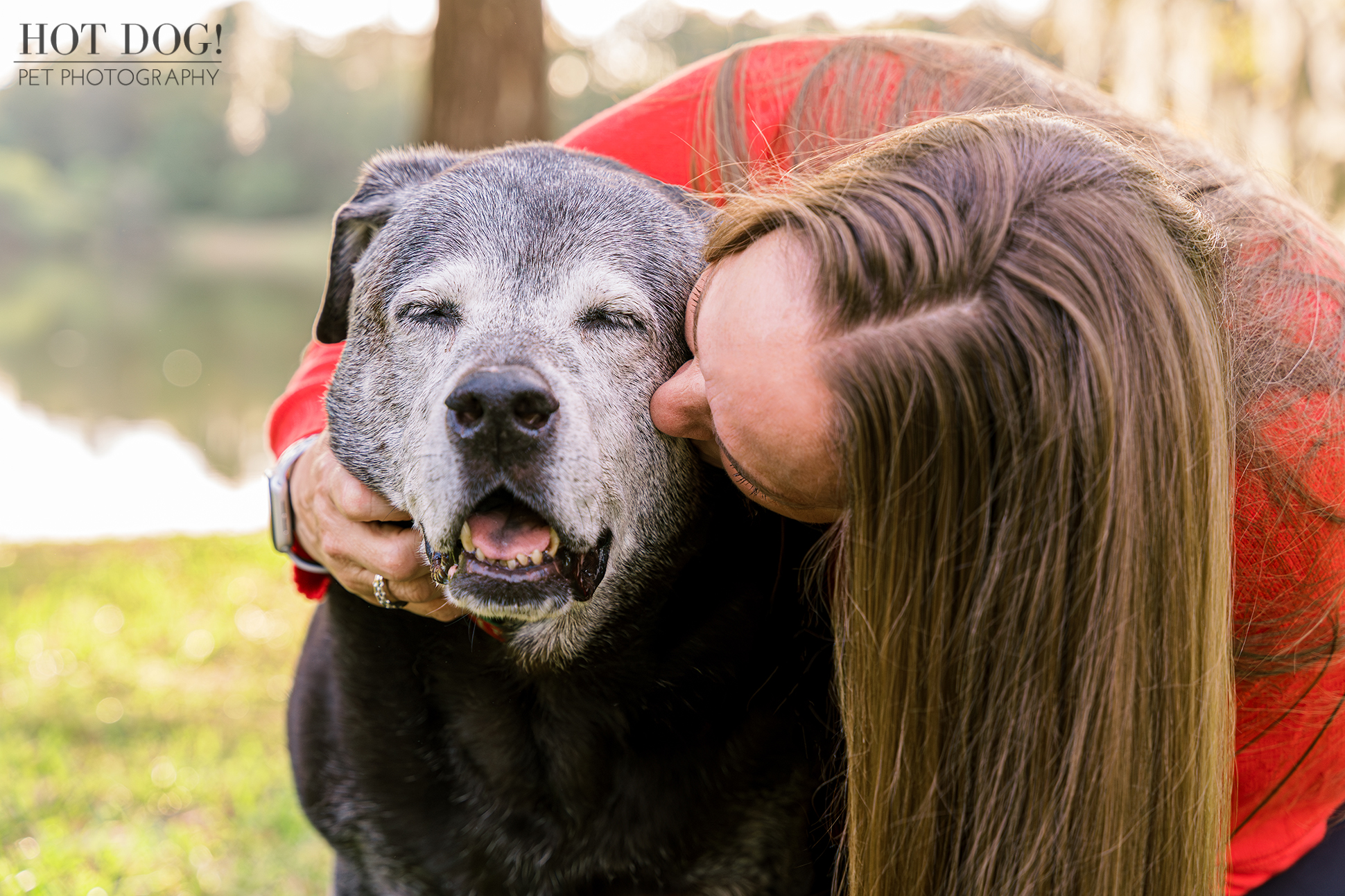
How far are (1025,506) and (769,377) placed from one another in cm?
48

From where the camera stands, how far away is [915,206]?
1.73 meters

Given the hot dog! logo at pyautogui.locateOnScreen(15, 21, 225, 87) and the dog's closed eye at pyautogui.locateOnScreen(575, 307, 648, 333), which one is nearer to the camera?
the dog's closed eye at pyautogui.locateOnScreen(575, 307, 648, 333)

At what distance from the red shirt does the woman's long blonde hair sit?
0.36 metres

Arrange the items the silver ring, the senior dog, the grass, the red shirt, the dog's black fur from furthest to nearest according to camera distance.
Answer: the grass → the dog's black fur → the silver ring → the red shirt → the senior dog

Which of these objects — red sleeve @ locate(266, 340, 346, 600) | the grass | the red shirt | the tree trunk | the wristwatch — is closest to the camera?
the red shirt

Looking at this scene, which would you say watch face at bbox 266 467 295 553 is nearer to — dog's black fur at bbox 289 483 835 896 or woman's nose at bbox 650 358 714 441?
dog's black fur at bbox 289 483 835 896

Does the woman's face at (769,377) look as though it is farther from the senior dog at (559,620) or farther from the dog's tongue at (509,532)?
→ the dog's tongue at (509,532)

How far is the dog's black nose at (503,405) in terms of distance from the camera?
176 centimetres

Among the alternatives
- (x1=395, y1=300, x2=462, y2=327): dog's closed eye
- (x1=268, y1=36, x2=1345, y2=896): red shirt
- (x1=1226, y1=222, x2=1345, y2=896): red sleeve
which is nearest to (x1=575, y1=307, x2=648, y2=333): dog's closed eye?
(x1=395, y1=300, x2=462, y2=327): dog's closed eye

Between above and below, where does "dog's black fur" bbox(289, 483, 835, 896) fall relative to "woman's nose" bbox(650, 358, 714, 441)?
below

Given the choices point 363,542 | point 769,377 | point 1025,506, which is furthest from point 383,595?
point 1025,506

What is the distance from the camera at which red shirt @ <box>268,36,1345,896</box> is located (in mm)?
2127

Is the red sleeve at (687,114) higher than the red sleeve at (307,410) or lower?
higher

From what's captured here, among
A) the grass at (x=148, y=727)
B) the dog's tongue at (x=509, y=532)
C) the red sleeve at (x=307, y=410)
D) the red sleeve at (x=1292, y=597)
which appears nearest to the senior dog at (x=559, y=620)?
the dog's tongue at (x=509, y=532)
